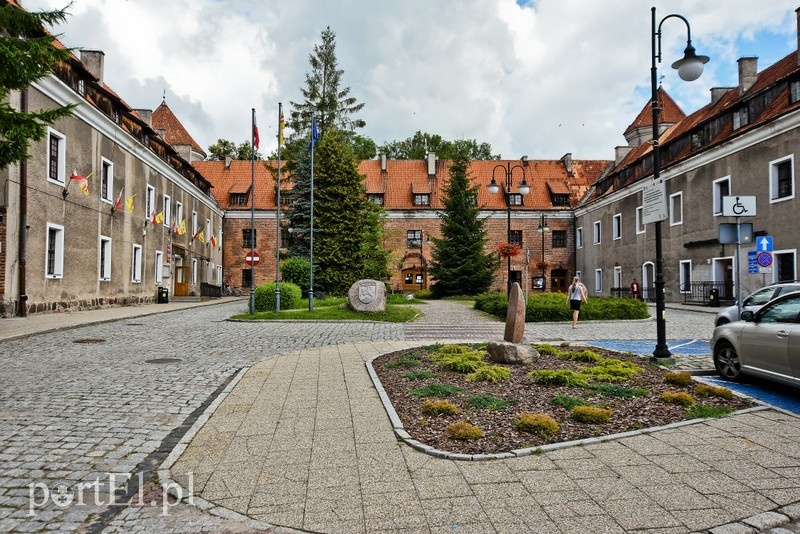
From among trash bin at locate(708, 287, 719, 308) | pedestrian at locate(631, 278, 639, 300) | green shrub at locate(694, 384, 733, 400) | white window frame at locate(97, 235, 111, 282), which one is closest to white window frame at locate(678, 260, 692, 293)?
trash bin at locate(708, 287, 719, 308)

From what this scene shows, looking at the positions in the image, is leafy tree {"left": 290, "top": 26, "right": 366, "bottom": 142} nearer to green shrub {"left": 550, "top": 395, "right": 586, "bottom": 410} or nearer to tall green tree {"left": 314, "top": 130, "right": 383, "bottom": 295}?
tall green tree {"left": 314, "top": 130, "right": 383, "bottom": 295}

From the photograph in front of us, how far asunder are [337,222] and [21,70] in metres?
23.8

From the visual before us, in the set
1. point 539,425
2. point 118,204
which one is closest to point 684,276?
point 539,425

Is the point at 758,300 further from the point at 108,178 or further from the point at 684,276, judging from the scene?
the point at 108,178

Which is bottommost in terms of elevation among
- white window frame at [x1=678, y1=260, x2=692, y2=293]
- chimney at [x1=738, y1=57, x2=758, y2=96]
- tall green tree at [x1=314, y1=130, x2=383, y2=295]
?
white window frame at [x1=678, y1=260, x2=692, y2=293]

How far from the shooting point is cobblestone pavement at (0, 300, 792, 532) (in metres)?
3.77

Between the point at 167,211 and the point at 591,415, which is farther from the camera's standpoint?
the point at 167,211

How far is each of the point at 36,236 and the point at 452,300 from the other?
2272 cm

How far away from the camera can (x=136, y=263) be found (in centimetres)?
2964

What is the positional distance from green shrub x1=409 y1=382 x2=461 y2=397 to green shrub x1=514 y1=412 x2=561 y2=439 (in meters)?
1.61

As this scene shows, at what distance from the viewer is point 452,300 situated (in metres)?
34.4

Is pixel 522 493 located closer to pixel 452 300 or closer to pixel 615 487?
pixel 615 487

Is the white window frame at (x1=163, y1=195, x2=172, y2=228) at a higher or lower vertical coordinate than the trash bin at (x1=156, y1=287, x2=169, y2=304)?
higher

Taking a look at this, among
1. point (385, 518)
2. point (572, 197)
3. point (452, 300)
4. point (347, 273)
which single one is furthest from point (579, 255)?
point (385, 518)
